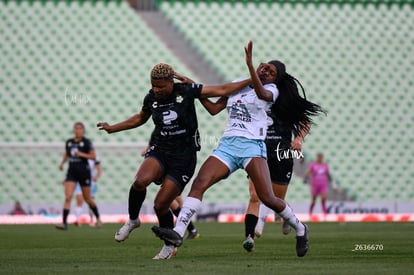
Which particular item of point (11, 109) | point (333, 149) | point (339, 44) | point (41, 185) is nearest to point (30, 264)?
point (41, 185)

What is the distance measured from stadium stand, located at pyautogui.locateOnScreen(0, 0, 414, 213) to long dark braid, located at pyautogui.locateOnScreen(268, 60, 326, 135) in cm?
1350

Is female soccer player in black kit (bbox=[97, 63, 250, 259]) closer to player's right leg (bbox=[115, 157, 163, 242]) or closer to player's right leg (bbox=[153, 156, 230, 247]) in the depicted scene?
player's right leg (bbox=[115, 157, 163, 242])

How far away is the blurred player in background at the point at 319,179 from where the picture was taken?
25438 millimetres

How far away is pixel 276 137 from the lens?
Answer: 13172 millimetres

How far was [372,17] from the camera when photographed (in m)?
31.1

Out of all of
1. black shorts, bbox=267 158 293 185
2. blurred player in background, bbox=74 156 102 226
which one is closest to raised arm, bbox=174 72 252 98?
black shorts, bbox=267 158 293 185

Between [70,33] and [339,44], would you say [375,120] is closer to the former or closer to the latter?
[339,44]

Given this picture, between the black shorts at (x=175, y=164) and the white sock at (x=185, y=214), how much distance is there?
1.47 feet

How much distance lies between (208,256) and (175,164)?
1.21 meters

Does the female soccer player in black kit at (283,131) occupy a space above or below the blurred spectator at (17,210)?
above

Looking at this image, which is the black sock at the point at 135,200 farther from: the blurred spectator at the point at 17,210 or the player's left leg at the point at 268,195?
the blurred spectator at the point at 17,210

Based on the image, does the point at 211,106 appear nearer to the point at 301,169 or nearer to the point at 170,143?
the point at 170,143
